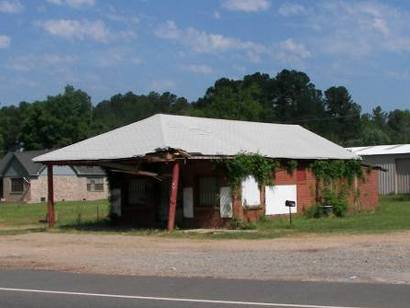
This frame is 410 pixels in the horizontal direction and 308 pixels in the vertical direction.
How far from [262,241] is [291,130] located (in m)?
17.2

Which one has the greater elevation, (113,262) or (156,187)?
(156,187)

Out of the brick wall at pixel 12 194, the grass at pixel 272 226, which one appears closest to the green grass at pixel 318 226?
the grass at pixel 272 226

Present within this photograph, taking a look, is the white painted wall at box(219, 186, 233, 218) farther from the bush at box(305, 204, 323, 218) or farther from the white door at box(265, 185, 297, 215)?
the bush at box(305, 204, 323, 218)

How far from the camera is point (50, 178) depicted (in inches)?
1272

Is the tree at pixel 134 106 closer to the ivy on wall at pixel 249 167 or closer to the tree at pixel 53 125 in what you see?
the tree at pixel 53 125

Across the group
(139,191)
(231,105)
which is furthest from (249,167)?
(231,105)

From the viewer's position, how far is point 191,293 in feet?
43.6

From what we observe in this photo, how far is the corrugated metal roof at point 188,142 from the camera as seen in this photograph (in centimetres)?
3012

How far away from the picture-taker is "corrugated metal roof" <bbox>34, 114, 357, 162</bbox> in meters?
30.1

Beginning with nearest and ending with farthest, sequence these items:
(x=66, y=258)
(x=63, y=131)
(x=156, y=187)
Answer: (x=66, y=258), (x=156, y=187), (x=63, y=131)

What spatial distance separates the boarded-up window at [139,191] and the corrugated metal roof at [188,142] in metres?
2.22

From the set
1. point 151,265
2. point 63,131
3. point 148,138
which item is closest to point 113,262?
point 151,265

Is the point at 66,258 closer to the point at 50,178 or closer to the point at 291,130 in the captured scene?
the point at 50,178

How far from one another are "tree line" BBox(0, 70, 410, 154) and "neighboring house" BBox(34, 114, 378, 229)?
6317cm
